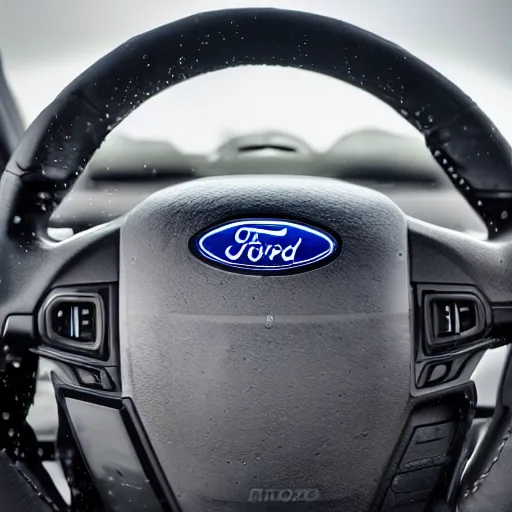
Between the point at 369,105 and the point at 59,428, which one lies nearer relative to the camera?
the point at 59,428

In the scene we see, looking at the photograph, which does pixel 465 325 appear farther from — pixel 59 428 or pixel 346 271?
pixel 59 428

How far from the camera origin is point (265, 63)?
3.64ft

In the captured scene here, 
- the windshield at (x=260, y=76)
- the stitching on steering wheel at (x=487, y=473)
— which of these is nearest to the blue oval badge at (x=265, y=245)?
the stitching on steering wheel at (x=487, y=473)

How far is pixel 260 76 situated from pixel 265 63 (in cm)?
50

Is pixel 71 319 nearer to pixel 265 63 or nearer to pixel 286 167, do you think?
pixel 265 63

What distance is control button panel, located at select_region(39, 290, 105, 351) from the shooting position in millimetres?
984

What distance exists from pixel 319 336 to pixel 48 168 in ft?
1.29

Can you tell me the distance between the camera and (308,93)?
1.63 metres

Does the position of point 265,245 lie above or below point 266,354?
above

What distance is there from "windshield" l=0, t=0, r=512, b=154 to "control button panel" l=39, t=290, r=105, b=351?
0.64 metres

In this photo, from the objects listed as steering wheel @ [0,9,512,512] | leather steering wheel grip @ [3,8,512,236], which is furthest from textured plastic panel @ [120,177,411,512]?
leather steering wheel grip @ [3,8,512,236]

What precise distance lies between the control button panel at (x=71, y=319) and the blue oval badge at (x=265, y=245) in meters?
0.15

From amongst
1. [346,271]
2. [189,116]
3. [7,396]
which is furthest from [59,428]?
[189,116]

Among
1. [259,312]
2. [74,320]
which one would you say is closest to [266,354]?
[259,312]
